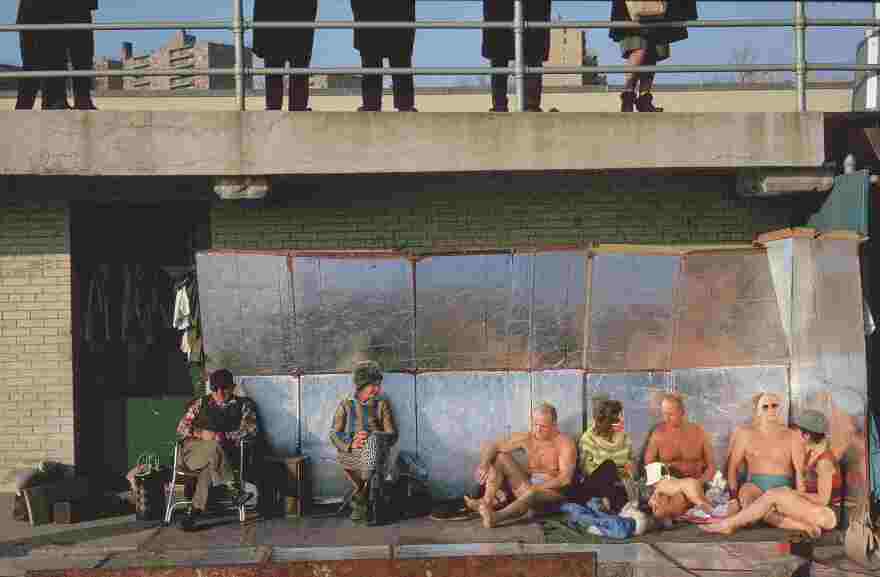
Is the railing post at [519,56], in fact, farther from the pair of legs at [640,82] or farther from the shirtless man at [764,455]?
the shirtless man at [764,455]

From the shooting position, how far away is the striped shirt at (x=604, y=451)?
8.83 m

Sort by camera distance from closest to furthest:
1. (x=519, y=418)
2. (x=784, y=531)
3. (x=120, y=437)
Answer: (x=784, y=531)
(x=519, y=418)
(x=120, y=437)

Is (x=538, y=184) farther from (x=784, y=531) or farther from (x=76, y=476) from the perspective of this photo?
(x=76, y=476)

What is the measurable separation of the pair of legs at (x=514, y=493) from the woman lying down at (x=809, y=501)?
4.60ft

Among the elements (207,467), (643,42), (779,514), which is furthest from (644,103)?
(207,467)

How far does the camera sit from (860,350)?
8.51m

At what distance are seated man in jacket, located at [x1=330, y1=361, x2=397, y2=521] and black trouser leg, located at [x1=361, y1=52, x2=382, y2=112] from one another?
99.1 inches

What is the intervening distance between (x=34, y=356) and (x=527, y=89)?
5.68 meters

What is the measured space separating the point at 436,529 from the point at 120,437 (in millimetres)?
3791

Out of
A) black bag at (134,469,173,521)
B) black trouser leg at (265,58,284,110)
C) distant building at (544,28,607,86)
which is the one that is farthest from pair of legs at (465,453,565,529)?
distant building at (544,28,607,86)

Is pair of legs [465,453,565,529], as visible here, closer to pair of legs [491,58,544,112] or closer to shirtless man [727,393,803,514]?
shirtless man [727,393,803,514]

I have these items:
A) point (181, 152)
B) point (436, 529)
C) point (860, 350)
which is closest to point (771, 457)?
point (860, 350)

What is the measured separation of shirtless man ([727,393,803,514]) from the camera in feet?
27.7

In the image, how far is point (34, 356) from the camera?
985cm
